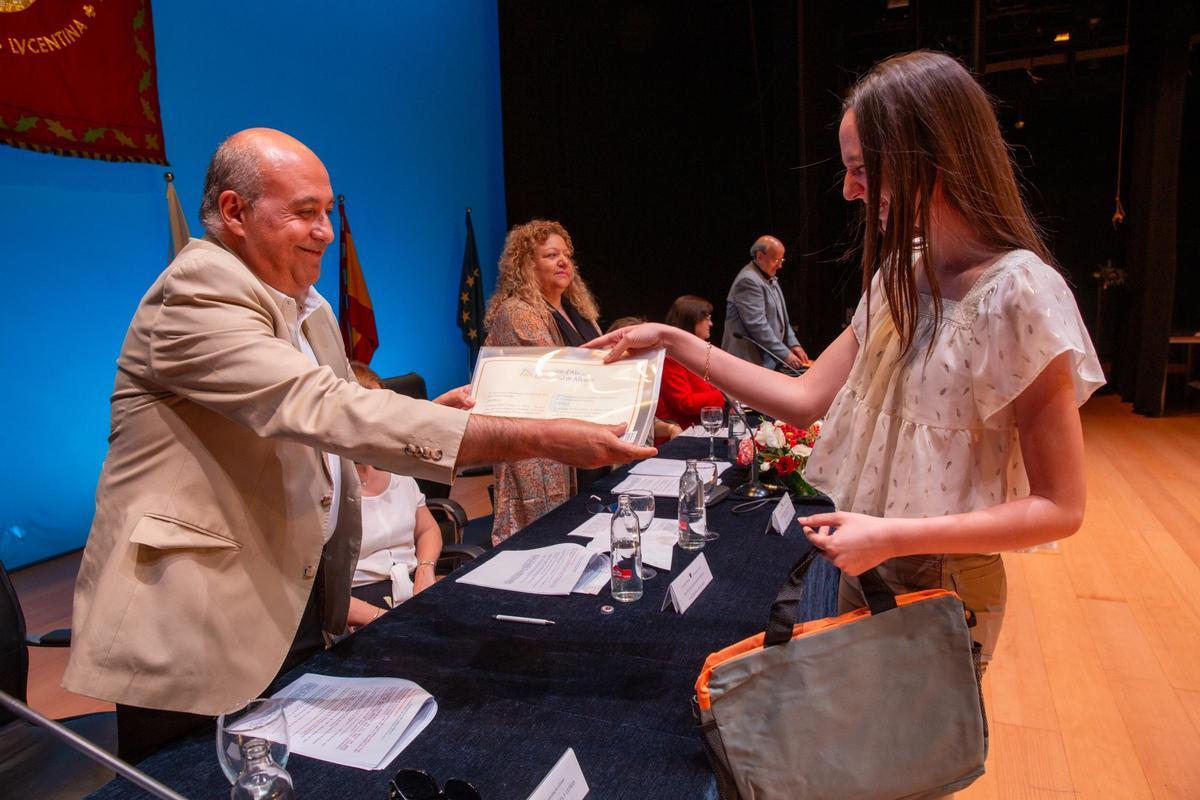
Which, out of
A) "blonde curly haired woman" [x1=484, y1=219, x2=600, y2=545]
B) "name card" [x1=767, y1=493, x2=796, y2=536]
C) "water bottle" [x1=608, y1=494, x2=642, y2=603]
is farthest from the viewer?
"blonde curly haired woman" [x1=484, y1=219, x2=600, y2=545]

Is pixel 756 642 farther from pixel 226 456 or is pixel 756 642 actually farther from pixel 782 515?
pixel 782 515

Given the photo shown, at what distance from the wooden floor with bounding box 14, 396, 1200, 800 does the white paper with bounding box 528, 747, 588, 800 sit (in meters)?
1.70

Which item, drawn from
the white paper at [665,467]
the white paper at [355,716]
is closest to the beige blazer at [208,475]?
the white paper at [355,716]

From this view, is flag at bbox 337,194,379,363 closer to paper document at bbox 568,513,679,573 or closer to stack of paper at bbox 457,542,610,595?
paper document at bbox 568,513,679,573

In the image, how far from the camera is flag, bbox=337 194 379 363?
17.0ft

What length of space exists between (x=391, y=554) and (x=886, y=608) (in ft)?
5.98

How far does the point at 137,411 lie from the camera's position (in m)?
1.27

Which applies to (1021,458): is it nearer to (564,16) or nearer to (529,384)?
(529,384)

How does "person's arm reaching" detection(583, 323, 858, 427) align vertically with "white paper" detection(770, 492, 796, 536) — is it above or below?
above

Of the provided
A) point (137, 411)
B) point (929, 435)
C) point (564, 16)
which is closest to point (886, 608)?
point (929, 435)

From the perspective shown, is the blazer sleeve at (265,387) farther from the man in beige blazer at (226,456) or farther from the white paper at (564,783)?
the white paper at (564,783)

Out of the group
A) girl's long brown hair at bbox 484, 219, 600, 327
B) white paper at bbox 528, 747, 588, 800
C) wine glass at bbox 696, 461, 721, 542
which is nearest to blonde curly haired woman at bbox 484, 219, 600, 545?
girl's long brown hair at bbox 484, 219, 600, 327

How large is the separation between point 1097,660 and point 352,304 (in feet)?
15.2

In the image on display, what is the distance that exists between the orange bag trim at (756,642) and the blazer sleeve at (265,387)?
522 millimetres
